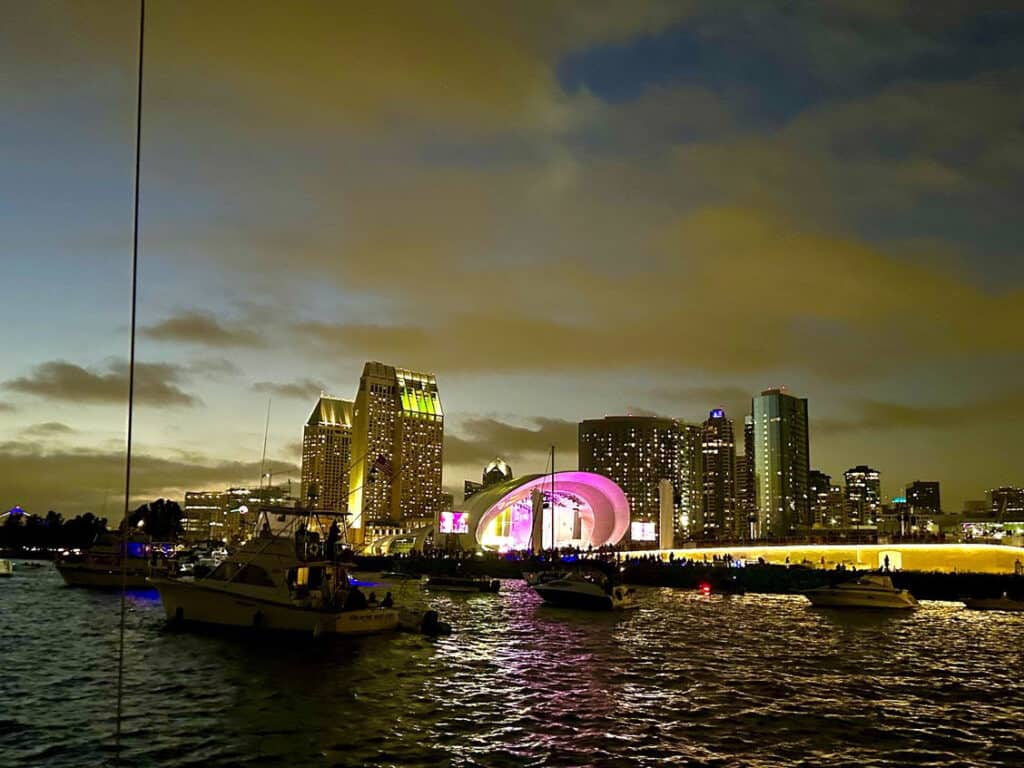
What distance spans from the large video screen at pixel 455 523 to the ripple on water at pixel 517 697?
8336 centimetres

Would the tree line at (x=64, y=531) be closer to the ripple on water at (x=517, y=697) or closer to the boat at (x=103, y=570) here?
the boat at (x=103, y=570)

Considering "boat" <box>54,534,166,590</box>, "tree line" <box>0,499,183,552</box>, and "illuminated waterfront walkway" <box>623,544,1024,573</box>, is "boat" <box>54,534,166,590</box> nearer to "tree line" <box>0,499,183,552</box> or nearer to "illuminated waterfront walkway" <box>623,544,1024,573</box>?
"illuminated waterfront walkway" <box>623,544,1024,573</box>

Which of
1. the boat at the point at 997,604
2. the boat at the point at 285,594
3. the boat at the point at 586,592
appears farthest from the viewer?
the boat at the point at 997,604

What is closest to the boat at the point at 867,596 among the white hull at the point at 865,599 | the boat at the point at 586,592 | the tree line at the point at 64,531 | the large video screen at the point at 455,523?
the white hull at the point at 865,599

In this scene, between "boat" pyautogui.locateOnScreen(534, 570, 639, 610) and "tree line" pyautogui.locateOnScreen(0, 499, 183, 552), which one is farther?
"tree line" pyautogui.locateOnScreen(0, 499, 183, 552)

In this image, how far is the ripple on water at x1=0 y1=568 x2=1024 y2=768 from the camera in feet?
59.4

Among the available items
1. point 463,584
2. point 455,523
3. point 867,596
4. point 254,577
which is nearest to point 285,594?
point 254,577

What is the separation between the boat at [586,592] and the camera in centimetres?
5106

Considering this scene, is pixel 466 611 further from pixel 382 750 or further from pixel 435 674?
pixel 382 750

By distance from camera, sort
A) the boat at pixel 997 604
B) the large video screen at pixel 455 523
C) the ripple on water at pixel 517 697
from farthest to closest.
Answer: the large video screen at pixel 455 523 → the boat at pixel 997 604 → the ripple on water at pixel 517 697

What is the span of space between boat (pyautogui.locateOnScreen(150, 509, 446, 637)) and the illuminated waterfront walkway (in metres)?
66.1

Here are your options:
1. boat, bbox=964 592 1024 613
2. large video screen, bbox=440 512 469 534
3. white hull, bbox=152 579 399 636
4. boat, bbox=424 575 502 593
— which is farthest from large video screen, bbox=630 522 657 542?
white hull, bbox=152 579 399 636

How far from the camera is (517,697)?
78.5 ft

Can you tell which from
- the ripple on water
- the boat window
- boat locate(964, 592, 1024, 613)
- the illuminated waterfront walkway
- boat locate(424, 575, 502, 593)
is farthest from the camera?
the illuminated waterfront walkway
